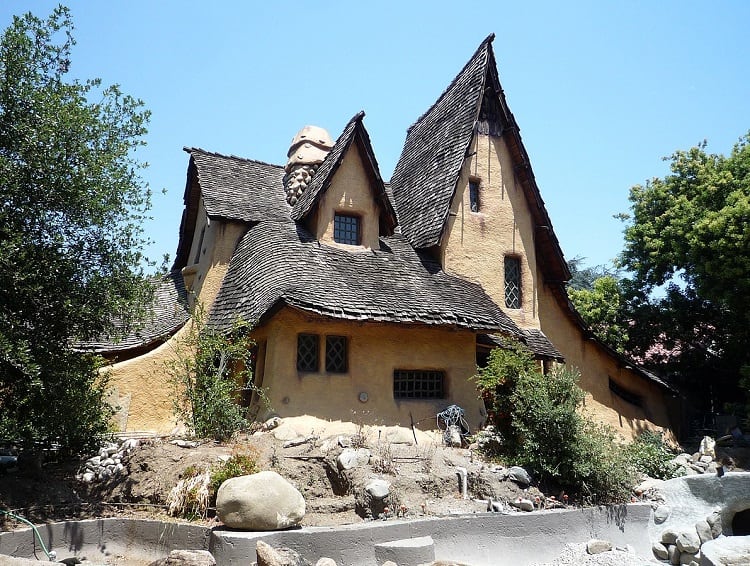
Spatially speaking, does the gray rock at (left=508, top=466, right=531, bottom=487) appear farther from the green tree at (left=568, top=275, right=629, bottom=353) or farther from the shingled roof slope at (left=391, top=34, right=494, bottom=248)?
the green tree at (left=568, top=275, right=629, bottom=353)

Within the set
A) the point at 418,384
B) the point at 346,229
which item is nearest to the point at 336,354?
the point at 418,384

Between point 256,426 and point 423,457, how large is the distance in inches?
152

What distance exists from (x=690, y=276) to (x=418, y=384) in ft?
40.6

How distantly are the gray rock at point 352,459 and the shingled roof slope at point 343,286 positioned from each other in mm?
3480

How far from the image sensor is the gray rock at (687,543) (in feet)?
42.0

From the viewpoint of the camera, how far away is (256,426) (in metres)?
14.0

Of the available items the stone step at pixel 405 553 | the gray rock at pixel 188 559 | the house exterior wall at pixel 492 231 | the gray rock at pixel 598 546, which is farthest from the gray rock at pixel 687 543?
the gray rock at pixel 188 559

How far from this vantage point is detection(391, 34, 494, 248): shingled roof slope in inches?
747

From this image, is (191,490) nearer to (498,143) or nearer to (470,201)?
(470,201)

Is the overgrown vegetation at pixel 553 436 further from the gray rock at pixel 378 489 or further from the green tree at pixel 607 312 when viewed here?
the green tree at pixel 607 312

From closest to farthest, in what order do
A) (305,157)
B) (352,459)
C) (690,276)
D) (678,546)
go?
(352,459)
(678,546)
(305,157)
(690,276)

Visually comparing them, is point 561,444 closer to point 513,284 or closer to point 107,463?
point 513,284

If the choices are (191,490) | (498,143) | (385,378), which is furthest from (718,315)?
(191,490)

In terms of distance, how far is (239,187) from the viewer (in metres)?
20.1
